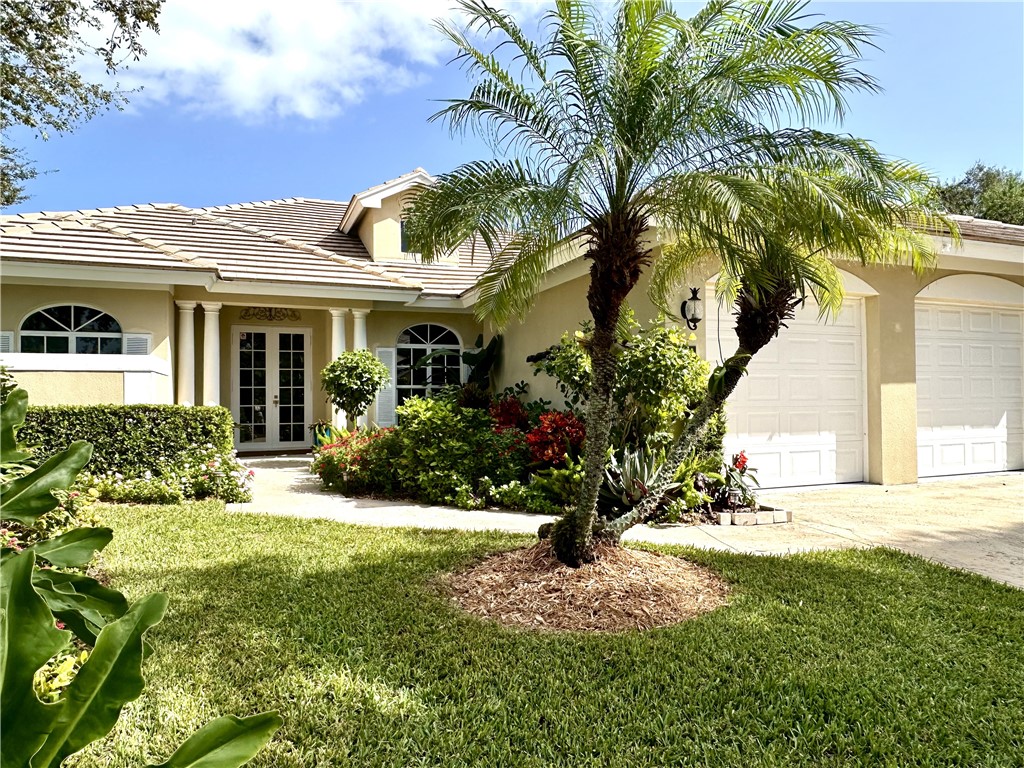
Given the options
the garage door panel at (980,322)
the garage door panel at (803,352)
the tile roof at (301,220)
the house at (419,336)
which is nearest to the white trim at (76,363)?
the house at (419,336)

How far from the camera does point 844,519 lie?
24.3 feet

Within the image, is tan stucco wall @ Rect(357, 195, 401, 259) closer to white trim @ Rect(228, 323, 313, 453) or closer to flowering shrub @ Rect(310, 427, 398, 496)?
white trim @ Rect(228, 323, 313, 453)

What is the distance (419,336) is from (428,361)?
0.77 m

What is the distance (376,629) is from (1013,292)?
484 inches

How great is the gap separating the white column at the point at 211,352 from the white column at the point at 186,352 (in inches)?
9.9

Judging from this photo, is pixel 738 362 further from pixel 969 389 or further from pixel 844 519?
pixel 969 389

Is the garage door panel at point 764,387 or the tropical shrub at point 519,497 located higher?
the garage door panel at point 764,387

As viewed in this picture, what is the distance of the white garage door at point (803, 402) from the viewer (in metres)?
8.95

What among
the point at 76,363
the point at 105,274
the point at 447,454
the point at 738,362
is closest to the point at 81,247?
the point at 105,274

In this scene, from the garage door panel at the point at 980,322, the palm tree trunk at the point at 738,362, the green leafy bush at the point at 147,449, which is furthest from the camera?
the garage door panel at the point at 980,322

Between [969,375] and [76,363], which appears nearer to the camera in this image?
[76,363]

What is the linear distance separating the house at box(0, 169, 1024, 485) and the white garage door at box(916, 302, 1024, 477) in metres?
0.03

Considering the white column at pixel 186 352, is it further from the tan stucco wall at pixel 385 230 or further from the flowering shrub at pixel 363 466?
the tan stucco wall at pixel 385 230

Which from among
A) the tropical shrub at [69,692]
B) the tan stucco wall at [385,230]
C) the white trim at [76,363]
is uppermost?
the tan stucco wall at [385,230]
